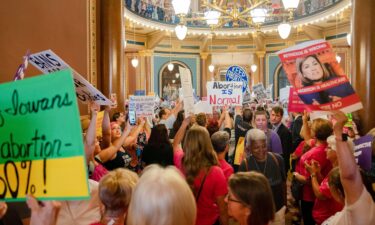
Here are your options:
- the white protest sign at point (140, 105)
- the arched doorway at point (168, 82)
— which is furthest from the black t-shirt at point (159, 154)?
the arched doorway at point (168, 82)

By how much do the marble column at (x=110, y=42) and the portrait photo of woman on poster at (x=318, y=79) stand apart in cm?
429

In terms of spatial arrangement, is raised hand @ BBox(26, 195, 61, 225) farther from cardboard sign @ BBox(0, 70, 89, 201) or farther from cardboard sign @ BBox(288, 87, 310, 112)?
cardboard sign @ BBox(288, 87, 310, 112)

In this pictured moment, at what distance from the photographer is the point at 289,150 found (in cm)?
583

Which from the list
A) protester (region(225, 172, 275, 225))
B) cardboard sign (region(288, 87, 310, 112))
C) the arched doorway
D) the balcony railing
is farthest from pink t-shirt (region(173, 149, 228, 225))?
the arched doorway

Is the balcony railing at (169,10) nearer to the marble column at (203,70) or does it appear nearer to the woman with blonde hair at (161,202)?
the marble column at (203,70)

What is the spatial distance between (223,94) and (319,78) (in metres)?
5.00

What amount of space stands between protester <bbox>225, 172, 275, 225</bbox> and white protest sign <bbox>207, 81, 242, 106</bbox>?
5.21 meters

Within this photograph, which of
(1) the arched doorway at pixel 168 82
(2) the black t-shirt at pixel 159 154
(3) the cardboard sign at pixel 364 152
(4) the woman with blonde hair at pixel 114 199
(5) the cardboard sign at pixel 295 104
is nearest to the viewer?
(4) the woman with blonde hair at pixel 114 199

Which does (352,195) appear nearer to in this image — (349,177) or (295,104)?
(349,177)

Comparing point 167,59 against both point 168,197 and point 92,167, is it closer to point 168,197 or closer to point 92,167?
point 92,167

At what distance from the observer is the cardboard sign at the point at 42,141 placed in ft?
4.81

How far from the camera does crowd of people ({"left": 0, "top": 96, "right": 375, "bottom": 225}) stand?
1745 mm

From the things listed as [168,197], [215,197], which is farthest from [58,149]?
[215,197]

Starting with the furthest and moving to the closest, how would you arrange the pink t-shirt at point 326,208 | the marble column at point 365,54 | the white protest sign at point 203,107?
the white protest sign at point 203,107 → the marble column at point 365,54 → the pink t-shirt at point 326,208
